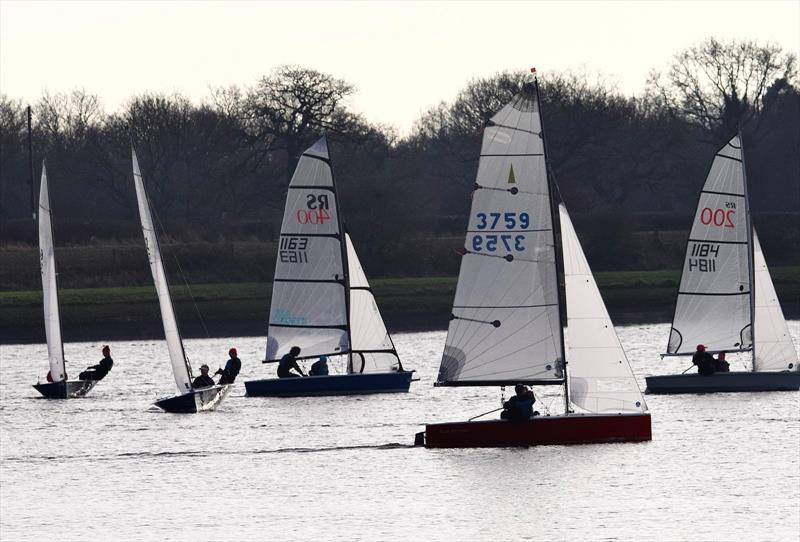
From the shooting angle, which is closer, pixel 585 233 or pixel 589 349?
pixel 589 349

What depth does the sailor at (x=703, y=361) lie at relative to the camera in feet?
134

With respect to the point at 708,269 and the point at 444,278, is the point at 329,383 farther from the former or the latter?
the point at 444,278

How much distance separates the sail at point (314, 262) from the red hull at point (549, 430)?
12.9 meters

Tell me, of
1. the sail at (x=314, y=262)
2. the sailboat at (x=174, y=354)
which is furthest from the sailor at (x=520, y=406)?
the sail at (x=314, y=262)

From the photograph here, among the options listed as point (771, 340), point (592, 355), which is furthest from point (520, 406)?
point (771, 340)

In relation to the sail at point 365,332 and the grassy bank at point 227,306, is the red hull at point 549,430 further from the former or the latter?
the grassy bank at point 227,306

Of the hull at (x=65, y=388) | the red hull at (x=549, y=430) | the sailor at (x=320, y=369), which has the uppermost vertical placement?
the sailor at (x=320, y=369)

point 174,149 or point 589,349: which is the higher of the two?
point 174,149

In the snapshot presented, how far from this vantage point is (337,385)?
42.2 meters

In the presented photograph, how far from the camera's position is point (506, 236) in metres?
31.4

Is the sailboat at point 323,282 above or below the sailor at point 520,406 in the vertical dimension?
above

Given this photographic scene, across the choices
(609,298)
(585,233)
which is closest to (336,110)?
(585,233)

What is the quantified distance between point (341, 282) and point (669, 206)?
5885 cm

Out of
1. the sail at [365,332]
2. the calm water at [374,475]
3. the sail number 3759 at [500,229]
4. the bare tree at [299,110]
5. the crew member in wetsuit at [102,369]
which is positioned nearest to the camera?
the calm water at [374,475]
